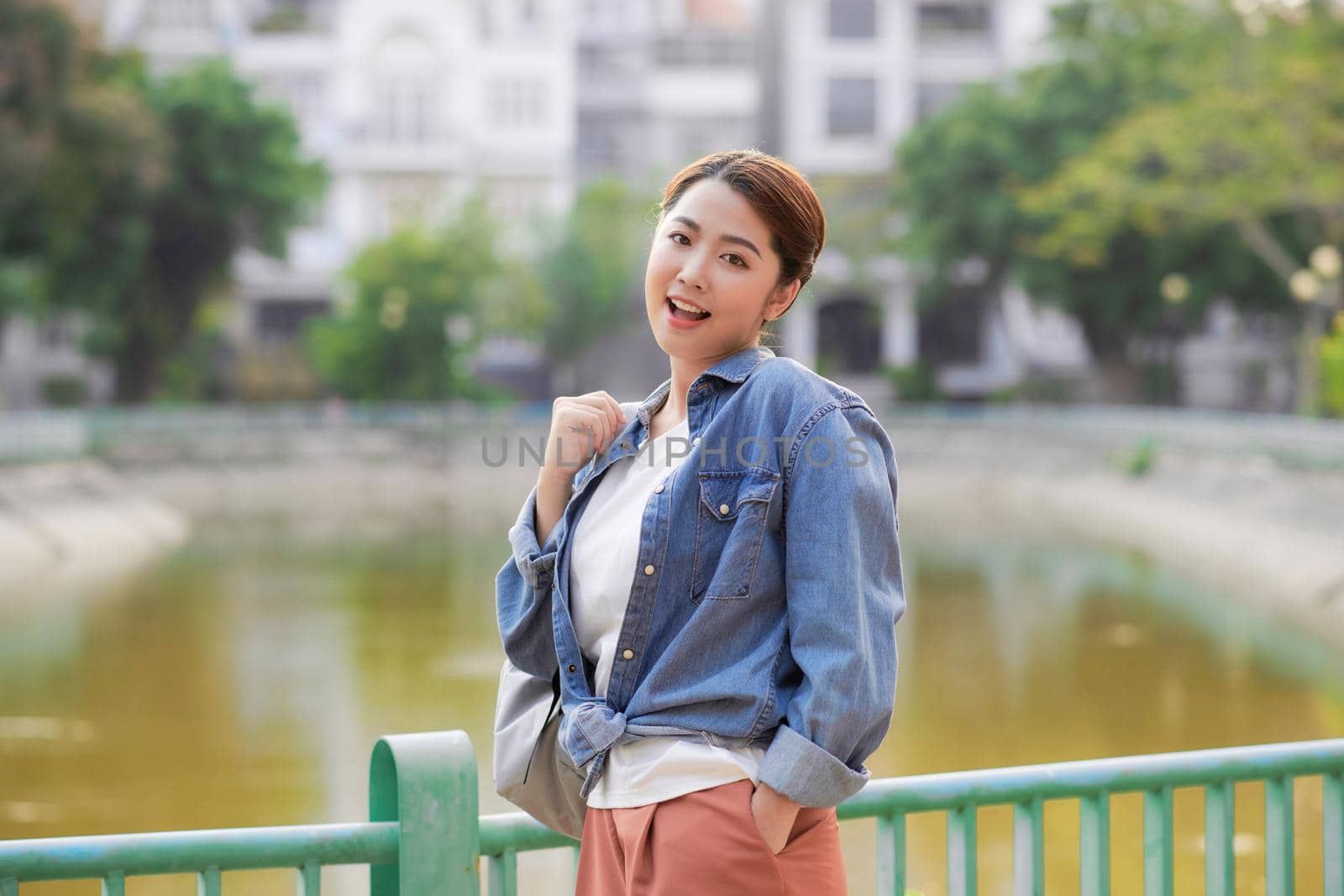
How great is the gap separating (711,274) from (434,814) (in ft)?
2.56

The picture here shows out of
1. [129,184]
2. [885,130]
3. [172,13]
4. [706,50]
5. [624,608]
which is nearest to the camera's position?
[624,608]

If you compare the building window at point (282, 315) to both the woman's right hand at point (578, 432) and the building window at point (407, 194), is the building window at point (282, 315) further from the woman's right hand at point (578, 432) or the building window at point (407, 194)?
the woman's right hand at point (578, 432)

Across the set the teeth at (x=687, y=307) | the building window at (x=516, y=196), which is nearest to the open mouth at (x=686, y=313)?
the teeth at (x=687, y=307)

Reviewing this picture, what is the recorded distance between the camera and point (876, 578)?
5.54ft

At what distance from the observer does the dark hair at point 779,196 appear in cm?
177

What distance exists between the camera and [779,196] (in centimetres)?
177

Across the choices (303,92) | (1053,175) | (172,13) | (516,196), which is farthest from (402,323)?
(1053,175)

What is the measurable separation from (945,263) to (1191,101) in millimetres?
6595

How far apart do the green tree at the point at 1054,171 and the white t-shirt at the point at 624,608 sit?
71.8 feet

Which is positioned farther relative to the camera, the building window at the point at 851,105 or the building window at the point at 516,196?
the building window at the point at 516,196

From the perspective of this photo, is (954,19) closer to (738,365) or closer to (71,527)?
(71,527)

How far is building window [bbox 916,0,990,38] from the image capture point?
105ft

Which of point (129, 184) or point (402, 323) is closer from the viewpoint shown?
point (129, 184)

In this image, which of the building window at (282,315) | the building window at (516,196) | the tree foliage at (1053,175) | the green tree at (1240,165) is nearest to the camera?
the green tree at (1240,165)
